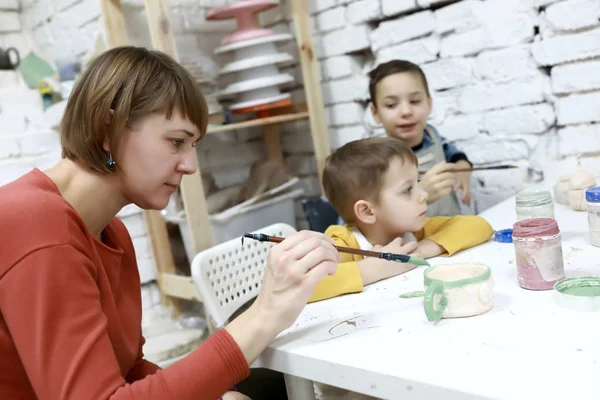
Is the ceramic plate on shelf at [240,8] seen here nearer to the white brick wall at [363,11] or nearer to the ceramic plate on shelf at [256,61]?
the ceramic plate on shelf at [256,61]

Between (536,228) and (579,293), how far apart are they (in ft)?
0.41

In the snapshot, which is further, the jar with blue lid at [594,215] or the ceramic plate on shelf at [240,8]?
the ceramic plate on shelf at [240,8]

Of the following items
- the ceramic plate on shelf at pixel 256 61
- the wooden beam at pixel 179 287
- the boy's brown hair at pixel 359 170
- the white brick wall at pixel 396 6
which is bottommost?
the wooden beam at pixel 179 287

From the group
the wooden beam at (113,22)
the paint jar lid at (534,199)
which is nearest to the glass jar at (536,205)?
the paint jar lid at (534,199)

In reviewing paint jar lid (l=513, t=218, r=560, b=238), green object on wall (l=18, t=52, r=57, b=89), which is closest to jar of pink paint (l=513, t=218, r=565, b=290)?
paint jar lid (l=513, t=218, r=560, b=238)

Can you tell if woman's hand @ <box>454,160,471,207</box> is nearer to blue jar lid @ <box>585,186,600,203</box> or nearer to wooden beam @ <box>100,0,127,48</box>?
blue jar lid @ <box>585,186,600,203</box>

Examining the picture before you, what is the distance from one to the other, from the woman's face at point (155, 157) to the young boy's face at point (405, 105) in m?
0.97

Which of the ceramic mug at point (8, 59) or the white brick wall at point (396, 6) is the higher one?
the ceramic mug at point (8, 59)

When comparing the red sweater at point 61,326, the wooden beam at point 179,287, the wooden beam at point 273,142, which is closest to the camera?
the red sweater at point 61,326

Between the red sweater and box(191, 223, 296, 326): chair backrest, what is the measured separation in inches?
15.7

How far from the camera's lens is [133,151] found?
0.94 metres

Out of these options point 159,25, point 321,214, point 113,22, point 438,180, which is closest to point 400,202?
point 438,180

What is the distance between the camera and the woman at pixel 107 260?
771 mm

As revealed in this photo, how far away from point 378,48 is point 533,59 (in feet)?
1.96
